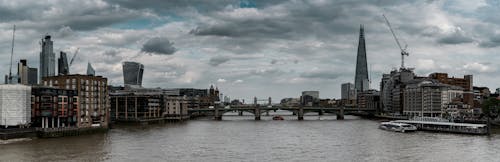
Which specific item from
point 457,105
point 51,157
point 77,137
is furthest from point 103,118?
point 457,105

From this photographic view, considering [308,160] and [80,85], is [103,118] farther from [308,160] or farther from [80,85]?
[308,160]

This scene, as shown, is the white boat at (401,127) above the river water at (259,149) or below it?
above

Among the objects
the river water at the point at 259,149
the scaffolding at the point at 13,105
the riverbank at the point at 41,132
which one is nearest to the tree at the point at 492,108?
the river water at the point at 259,149

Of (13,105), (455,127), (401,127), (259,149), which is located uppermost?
(13,105)

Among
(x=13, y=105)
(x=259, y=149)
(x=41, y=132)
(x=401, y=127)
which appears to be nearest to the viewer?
(x=259, y=149)

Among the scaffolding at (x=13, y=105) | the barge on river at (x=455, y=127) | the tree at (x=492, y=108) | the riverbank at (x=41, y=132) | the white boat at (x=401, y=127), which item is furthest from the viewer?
the tree at (x=492, y=108)

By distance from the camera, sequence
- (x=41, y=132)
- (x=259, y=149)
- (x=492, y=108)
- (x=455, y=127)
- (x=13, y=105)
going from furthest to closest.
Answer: (x=492, y=108), (x=455, y=127), (x=41, y=132), (x=13, y=105), (x=259, y=149)

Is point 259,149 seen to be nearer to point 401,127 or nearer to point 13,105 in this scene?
point 13,105

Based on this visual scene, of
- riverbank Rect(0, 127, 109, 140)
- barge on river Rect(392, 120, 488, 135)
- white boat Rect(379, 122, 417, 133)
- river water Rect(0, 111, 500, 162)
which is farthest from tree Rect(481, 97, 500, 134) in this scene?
riverbank Rect(0, 127, 109, 140)

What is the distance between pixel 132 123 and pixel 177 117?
89.0 ft

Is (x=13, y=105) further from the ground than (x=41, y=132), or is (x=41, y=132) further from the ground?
(x=13, y=105)

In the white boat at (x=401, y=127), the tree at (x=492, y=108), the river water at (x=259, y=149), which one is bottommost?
the river water at (x=259, y=149)

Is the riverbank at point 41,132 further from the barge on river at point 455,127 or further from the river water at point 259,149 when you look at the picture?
the barge on river at point 455,127

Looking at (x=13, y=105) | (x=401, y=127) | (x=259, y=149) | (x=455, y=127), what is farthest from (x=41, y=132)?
(x=455, y=127)
